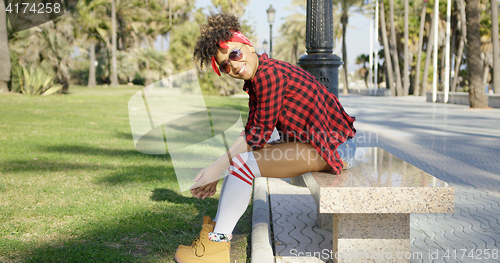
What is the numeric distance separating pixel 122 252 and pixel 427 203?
2.05 meters

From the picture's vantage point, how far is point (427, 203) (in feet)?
7.68

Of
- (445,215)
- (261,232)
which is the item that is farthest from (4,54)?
(445,215)

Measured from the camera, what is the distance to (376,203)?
2383 millimetres

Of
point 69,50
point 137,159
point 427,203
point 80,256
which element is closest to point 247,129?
point 427,203

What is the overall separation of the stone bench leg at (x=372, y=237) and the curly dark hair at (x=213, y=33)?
4.24 feet

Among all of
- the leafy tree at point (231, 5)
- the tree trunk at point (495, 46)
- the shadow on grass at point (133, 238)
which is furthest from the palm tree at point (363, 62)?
the shadow on grass at point (133, 238)

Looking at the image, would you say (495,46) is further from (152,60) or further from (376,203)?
(152,60)

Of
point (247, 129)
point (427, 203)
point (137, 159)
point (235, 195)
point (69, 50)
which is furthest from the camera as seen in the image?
point (69, 50)

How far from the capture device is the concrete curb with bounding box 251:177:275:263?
9.43 ft

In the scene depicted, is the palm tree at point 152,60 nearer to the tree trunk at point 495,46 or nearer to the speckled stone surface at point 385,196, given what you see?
the tree trunk at point 495,46

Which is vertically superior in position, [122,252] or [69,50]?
[69,50]

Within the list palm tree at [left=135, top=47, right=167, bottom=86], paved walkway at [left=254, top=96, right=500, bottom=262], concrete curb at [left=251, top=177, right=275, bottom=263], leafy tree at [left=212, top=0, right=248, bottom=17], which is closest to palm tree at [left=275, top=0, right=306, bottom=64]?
leafy tree at [left=212, top=0, right=248, bottom=17]

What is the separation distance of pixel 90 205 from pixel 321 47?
112 inches

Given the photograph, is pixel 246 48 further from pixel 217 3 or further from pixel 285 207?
pixel 217 3
